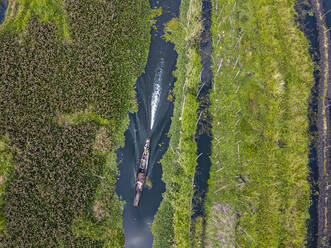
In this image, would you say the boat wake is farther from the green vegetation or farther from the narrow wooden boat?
the green vegetation

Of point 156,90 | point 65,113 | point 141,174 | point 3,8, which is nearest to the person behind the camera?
point 141,174

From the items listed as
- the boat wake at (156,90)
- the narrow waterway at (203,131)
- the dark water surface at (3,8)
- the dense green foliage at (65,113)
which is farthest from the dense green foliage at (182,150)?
the dark water surface at (3,8)

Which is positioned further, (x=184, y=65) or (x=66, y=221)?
(x=184, y=65)

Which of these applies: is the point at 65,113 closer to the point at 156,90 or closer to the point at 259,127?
the point at 156,90

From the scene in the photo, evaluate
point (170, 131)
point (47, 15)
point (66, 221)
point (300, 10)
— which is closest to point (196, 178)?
point (170, 131)

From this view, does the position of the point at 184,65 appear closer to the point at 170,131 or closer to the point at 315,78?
the point at 170,131

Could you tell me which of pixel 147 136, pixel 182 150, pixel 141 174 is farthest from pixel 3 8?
pixel 182 150
